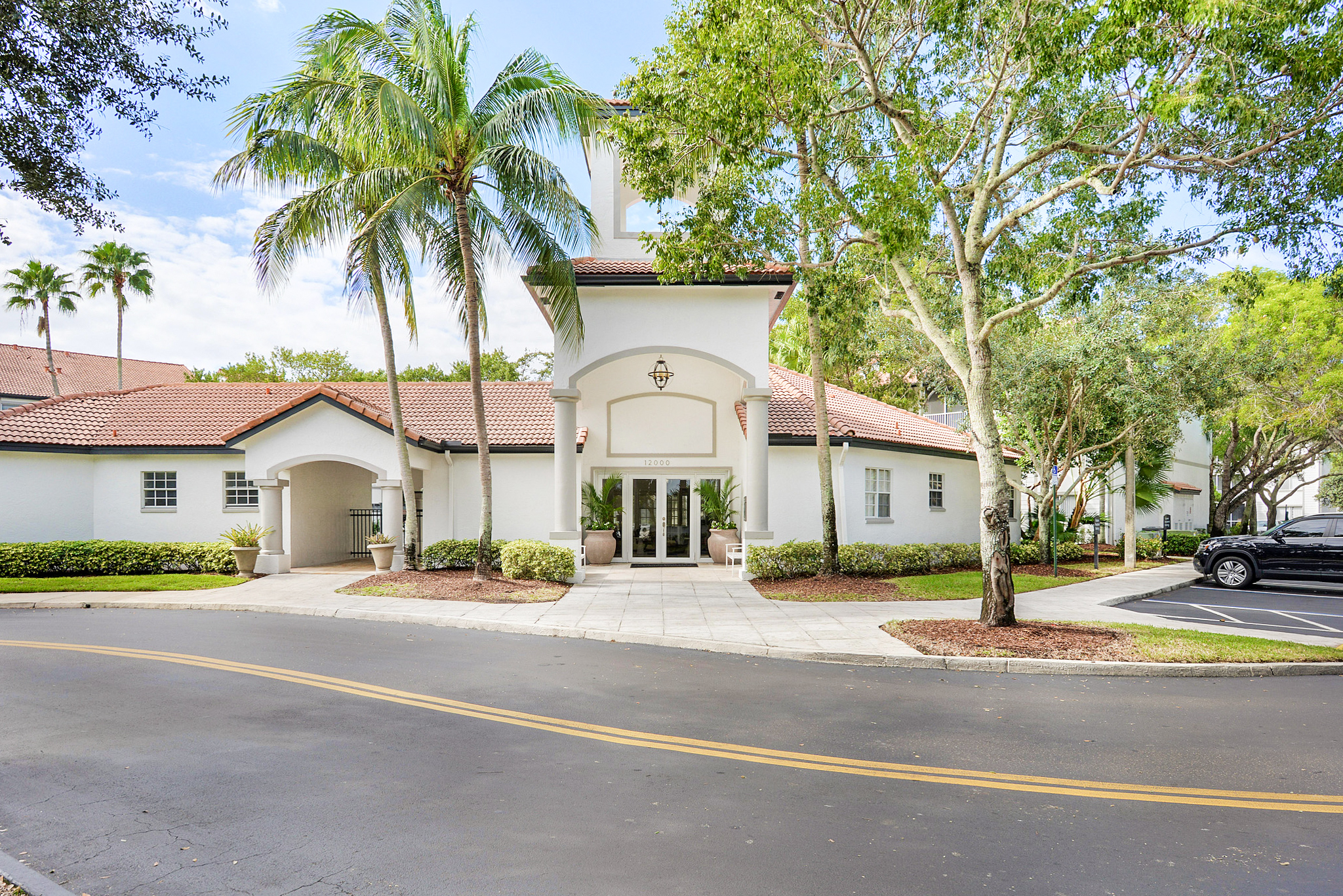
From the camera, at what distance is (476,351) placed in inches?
606

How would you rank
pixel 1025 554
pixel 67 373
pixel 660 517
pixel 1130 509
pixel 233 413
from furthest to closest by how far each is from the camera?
pixel 67 373 < pixel 233 413 < pixel 1025 554 < pixel 1130 509 < pixel 660 517

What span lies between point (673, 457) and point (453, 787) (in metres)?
16.1

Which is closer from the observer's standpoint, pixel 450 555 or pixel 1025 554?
pixel 450 555

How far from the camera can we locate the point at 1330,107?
9.31 metres

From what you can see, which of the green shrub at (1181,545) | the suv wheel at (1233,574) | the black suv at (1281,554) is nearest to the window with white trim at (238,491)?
the black suv at (1281,554)

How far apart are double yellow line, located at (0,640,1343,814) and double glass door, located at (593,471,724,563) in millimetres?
13399

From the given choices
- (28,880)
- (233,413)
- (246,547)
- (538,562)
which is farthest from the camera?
(233,413)

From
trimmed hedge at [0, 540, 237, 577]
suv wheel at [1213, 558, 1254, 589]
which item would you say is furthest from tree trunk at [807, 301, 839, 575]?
trimmed hedge at [0, 540, 237, 577]

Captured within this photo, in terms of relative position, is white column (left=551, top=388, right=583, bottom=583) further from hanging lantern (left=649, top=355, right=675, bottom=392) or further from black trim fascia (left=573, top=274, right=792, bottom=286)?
hanging lantern (left=649, top=355, right=675, bottom=392)

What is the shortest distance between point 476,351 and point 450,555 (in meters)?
5.77

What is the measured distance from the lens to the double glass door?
2089 centimetres

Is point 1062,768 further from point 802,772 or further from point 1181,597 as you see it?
point 1181,597

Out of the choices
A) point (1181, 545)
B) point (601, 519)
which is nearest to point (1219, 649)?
point (601, 519)

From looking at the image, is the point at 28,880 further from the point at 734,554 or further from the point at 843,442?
the point at 843,442
